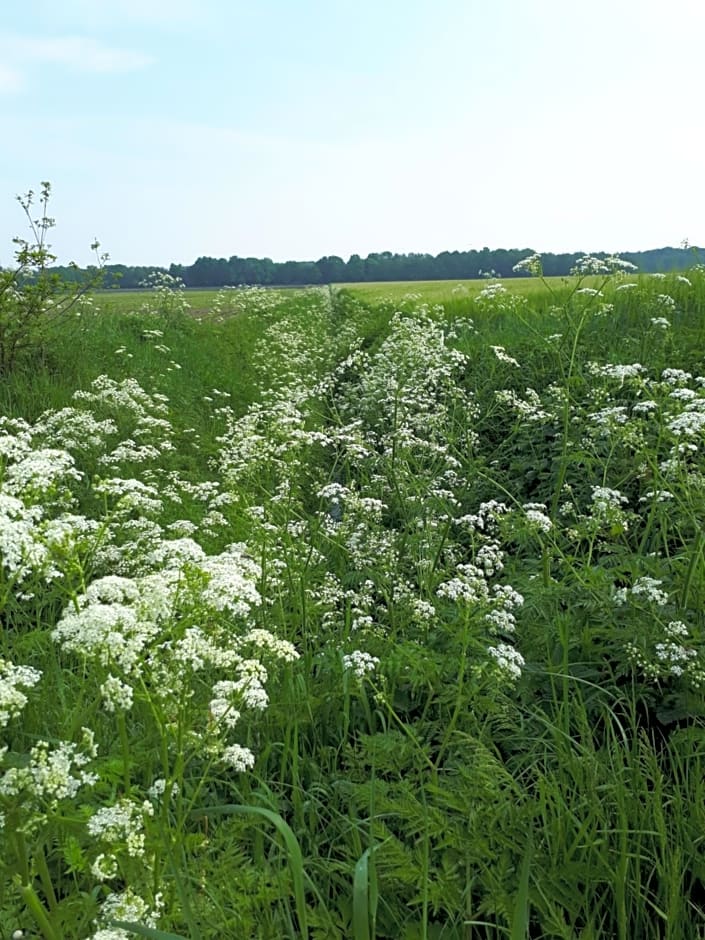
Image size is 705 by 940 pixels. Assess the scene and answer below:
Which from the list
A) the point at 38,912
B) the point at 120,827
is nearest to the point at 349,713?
the point at 120,827

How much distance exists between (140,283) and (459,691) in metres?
15.9

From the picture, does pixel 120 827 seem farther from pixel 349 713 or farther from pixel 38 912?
pixel 349 713

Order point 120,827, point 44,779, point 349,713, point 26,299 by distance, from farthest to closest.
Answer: point 26,299 < point 349,713 < point 120,827 < point 44,779

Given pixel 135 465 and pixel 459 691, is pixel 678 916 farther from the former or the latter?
pixel 135 465

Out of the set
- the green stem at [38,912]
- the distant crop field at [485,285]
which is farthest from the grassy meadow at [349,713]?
the distant crop field at [485,285]

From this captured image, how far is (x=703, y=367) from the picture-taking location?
7.43 metres

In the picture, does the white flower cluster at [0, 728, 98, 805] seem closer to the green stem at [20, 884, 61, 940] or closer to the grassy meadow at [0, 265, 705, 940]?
the grassy meadow at [0, 265, 705, 940]

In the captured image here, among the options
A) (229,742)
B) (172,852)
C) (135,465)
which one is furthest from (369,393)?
(172,852)

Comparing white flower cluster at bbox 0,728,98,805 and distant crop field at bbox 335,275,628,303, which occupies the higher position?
distant crop field at bbox 335,275,628,303

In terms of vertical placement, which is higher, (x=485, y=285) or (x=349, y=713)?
(x=485, y=285)

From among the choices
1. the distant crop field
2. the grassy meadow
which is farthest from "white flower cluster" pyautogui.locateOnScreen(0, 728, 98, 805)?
the distant crop field

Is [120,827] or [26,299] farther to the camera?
[26,299]

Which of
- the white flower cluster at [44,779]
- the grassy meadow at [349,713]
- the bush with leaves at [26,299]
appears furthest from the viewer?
the bush with leaves at [26,299]

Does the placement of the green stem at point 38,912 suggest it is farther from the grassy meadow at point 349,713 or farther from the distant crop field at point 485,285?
the distant crop field at point 485,285
